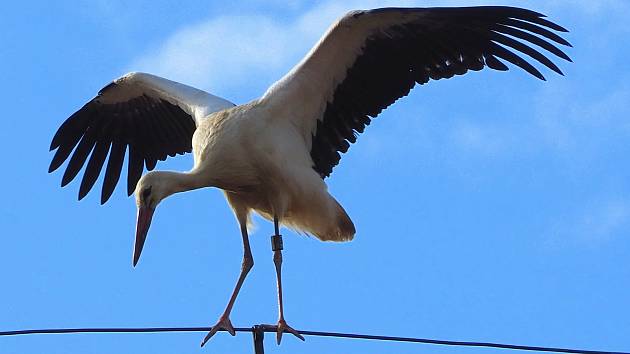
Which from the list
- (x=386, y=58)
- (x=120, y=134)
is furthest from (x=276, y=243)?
(x=120, y=134)

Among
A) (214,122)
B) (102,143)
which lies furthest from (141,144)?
(214,122)

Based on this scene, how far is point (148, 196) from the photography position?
824cm

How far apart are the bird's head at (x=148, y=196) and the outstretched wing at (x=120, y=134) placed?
1.90m

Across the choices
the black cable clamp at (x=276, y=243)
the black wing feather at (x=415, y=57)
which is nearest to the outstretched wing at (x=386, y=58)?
the black wing feather at (x=415, y=57)

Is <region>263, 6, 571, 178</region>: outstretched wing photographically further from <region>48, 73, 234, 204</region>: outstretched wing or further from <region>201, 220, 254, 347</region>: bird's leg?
<region>48, 73, 234, 204</region>: outstretched wing

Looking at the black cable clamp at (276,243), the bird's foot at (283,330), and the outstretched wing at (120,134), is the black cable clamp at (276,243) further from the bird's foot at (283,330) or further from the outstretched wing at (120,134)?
the outstretched wing at (120,134)

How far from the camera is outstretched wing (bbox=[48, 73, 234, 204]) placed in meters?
10.3

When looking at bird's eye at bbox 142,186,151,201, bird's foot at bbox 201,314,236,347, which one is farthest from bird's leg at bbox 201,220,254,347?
bird's eye at bbox 142,186,151,201

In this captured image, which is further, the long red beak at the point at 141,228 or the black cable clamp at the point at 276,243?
the black cable clamp at the point at 276,243

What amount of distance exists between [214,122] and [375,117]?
1183 millimetres

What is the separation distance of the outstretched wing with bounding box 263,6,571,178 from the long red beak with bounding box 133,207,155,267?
109 cm

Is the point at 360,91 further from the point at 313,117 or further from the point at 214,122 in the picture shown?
the point at 214,122

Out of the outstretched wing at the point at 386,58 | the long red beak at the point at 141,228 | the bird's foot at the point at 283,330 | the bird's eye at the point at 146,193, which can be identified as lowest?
the bird's foot at the point at 283,330

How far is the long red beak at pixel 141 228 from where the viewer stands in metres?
7.96
